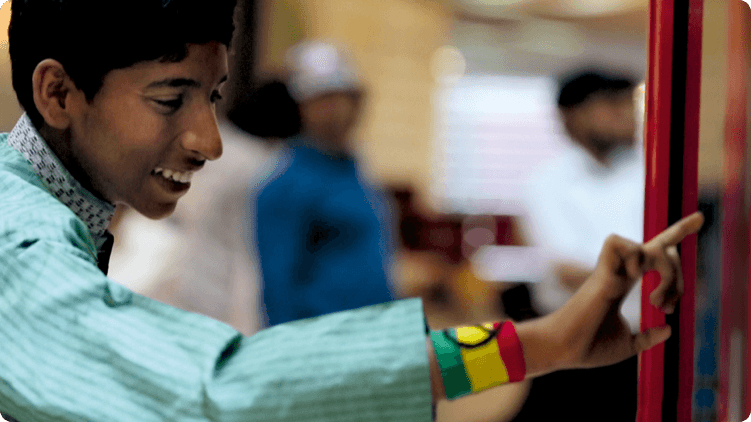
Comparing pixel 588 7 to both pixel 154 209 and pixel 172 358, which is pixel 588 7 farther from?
pixel 172 358

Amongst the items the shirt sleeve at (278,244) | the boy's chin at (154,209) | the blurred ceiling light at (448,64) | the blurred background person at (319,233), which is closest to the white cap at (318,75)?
the blurred background person at (319,233)

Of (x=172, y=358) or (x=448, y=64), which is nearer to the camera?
(x=172, y=358)

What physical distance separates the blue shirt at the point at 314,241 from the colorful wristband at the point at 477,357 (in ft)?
1.97

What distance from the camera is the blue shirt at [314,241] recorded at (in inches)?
34.9

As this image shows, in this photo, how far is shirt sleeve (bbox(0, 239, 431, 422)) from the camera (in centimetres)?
27

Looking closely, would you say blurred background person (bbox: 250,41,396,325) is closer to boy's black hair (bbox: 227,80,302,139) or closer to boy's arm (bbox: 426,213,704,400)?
boy's black hair (bbox: 227,80,302,139)

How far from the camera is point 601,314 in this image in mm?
292

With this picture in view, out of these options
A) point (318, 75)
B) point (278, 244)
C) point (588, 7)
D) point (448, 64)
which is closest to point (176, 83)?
point (278, 244)

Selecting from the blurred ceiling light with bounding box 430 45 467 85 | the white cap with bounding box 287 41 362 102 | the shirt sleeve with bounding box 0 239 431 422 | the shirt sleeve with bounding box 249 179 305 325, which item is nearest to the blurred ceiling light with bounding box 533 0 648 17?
the blurred ceiling light with bounding box 430 45 467 85

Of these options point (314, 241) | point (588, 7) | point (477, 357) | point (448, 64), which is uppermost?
point (588, 7)

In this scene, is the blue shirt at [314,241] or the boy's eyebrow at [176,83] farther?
the blue shirt at [314,241]

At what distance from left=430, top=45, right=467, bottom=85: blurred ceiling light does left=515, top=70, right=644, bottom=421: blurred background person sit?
2060 mm

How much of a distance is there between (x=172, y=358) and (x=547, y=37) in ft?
10.9

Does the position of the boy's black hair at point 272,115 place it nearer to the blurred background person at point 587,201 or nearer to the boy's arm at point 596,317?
the blurred background person at point 587,201
